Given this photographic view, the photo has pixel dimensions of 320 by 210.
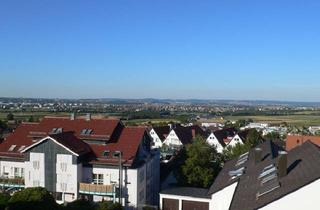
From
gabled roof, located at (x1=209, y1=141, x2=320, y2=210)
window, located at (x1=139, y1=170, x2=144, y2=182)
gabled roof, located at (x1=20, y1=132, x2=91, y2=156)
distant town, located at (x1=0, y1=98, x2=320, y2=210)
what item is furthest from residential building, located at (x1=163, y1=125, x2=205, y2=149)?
gabled roof, located at (x1=209, y1=141, x2=320, y2=210)

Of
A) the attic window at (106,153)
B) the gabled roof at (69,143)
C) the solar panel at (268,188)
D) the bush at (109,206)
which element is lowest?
the bush at (109,206)

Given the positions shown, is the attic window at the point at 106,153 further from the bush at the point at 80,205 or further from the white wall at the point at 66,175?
the bush at the point at 80,205

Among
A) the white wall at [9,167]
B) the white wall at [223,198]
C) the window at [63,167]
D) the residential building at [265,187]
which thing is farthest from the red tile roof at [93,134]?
the white wall at [223,198]

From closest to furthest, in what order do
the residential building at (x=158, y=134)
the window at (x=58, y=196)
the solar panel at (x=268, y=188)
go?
the solar panel at (x=268, y=188), the window at (x=58, y=196), the residential building at (x=158, y=134)

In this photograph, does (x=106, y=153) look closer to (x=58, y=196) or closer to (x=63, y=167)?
(x=63, y=167)

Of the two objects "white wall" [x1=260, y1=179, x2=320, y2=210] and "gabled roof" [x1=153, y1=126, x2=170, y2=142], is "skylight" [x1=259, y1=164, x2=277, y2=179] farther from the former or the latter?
"gabled roof" [x1=153, y1=126, x2=170, y2=142]

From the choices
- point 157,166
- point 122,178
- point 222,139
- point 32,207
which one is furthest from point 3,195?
point 222,139

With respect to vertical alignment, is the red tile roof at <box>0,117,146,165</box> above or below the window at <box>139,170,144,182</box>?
above
